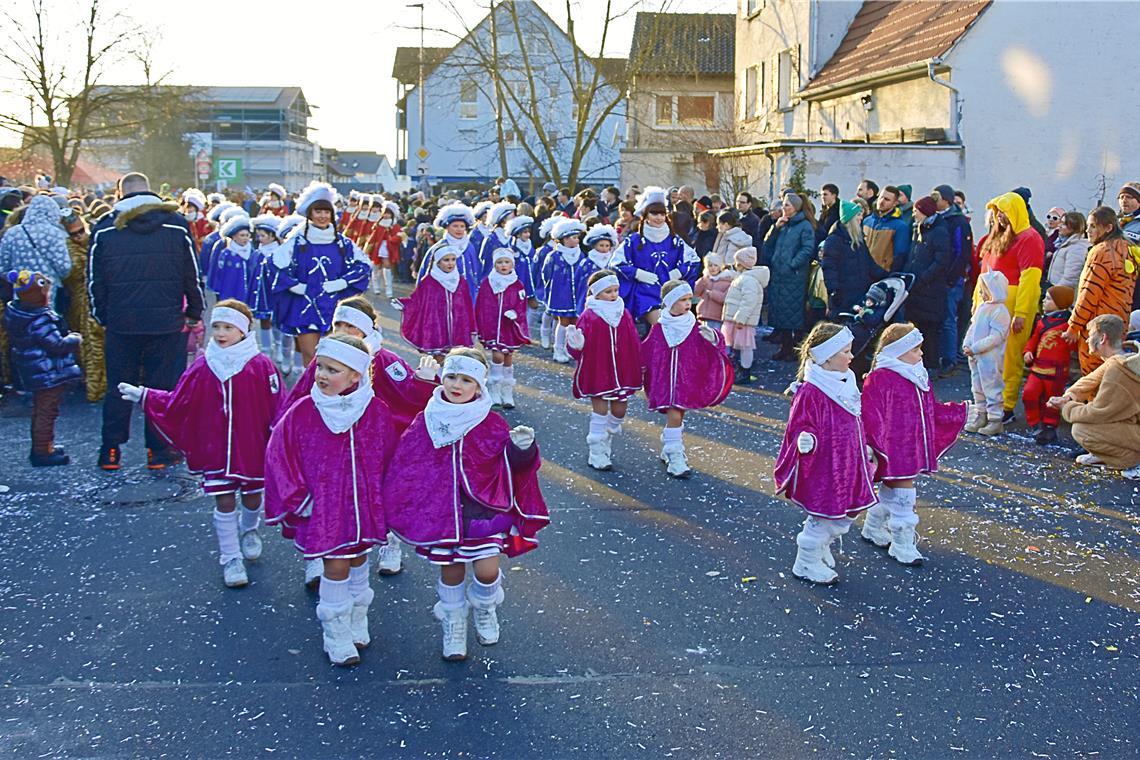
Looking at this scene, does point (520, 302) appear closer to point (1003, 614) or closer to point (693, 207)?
point (693, 207)

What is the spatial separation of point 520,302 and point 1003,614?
20.2ft

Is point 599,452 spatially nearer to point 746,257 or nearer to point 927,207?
point 746,257

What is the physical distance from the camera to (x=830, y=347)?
604 cm

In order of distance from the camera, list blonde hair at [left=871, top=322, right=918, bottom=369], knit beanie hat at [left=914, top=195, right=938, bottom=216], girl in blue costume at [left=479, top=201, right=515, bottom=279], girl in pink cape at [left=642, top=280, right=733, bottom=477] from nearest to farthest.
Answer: blonde hair at [left=871, top=322, right=918, bottom=369] → girl in pink cape at [left=642, top=280, right=733, bottom=477] → knit beanie hat at [left=914, top=195, right=938, bottom=216] → girl in blue costume at [left=479, top=201, right=515, bottom=279]

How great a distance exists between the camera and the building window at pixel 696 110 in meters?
39.7

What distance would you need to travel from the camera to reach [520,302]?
427 inches

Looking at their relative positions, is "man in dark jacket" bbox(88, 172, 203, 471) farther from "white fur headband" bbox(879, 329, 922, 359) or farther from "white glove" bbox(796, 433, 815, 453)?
"white fur headband" bbox(879, 329, 922, 359)

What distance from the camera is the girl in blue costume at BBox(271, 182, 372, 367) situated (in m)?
9.50

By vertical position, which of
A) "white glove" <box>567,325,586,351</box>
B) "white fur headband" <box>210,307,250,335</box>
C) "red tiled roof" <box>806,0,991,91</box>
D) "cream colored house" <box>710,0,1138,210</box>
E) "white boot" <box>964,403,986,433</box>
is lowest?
"white boot" <box>964,403,986,433</box>

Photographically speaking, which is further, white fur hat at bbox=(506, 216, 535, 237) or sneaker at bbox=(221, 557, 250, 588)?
white fur hat at bbox=(506, 216, 535, 237)

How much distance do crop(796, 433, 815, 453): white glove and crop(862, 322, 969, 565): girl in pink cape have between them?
1.96 ft

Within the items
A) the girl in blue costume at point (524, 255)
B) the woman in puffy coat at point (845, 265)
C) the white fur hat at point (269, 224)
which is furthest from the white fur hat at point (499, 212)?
the woman in puffy coat at point (845, 265)

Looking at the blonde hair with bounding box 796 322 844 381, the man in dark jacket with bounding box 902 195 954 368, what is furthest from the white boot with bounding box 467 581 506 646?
the man in dark jacket with bounding box 902 195 954 368

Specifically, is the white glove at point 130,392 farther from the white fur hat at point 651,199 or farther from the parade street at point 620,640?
the white fur hat at point 651,199
